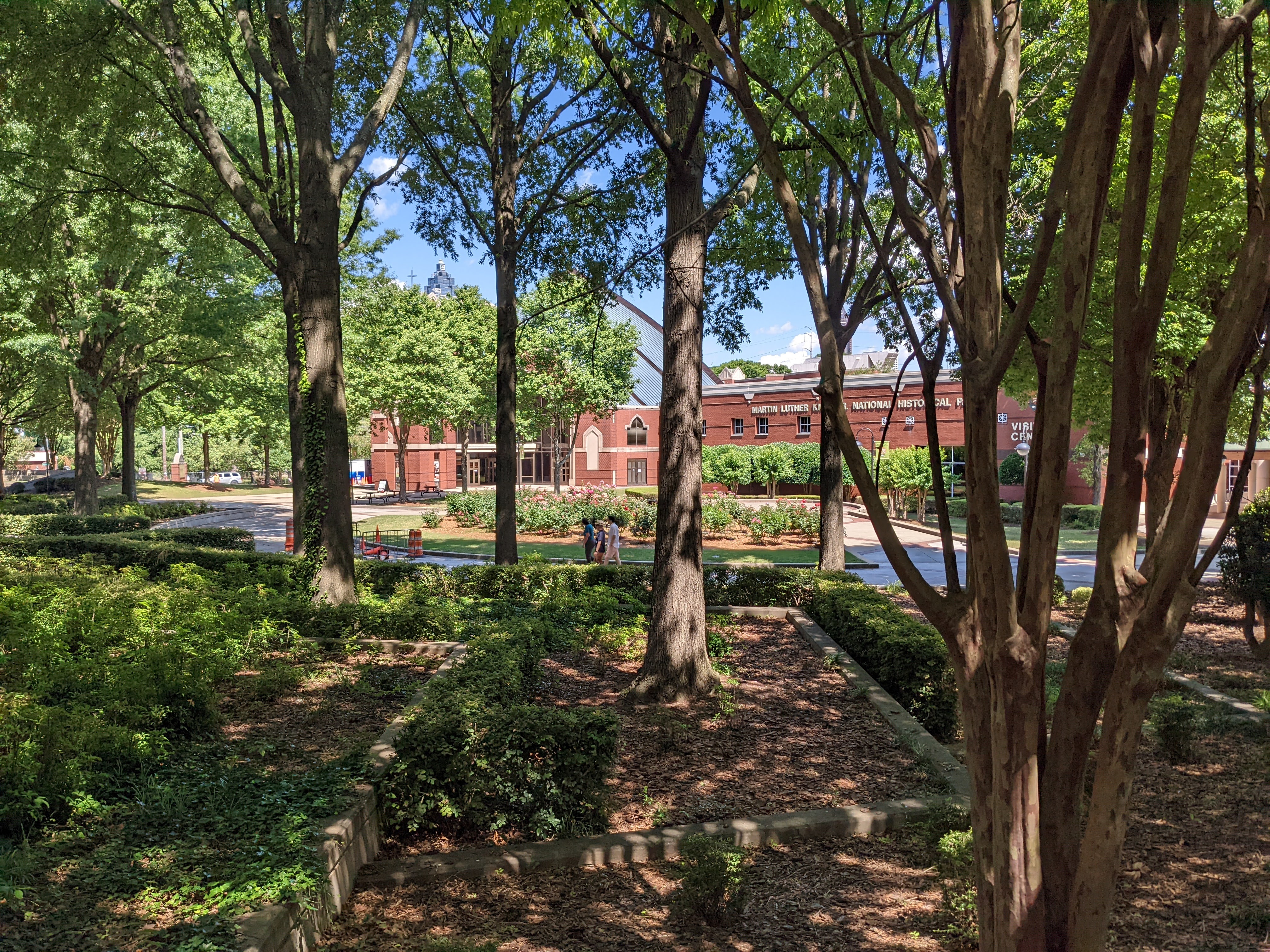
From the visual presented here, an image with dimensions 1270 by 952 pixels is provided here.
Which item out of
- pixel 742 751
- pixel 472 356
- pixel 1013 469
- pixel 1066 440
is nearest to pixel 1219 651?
pixel 742 751

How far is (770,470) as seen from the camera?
47.6 m

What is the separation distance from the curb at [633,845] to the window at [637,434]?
2159 inches

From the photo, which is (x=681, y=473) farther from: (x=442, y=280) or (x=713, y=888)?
(x=442, y=280)

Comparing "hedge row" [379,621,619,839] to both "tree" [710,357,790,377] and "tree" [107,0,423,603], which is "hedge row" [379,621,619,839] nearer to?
"tree" [107,0,423,603]

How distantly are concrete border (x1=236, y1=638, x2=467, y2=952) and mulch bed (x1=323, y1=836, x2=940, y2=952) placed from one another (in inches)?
5.0

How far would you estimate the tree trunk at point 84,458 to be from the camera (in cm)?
2625

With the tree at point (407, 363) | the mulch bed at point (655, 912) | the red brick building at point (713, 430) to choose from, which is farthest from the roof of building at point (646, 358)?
the mulch bed at point (655, 912)

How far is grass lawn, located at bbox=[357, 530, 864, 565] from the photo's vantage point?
24.2m

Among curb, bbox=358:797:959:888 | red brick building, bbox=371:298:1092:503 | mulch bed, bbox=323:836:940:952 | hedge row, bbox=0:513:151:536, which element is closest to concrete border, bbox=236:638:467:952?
mulch bed, bbox=323:836:940:952

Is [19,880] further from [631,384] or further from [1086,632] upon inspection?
[631,384]

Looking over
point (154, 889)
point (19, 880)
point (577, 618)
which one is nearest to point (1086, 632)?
point (154, 889)

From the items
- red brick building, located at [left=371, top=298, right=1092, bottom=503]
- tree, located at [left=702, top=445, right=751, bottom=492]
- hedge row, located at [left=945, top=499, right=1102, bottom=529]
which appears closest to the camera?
hedge row, located at [left=945, top=499, right=1102, bottom=529]

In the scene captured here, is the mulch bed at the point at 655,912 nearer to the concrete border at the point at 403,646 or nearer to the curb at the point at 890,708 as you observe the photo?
the curb at the point at 890,708

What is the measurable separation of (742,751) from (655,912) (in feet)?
8.34
